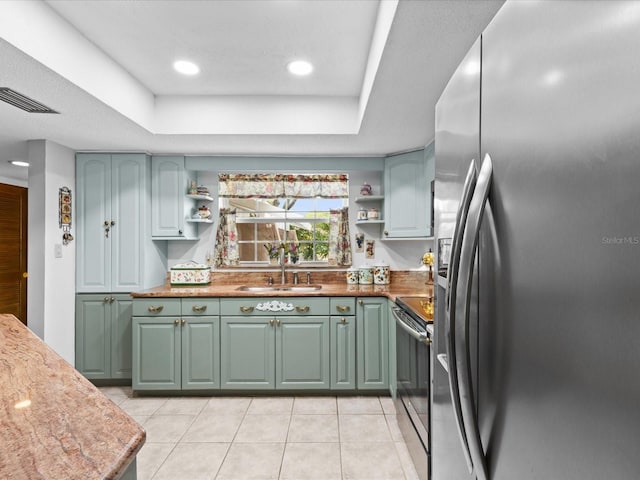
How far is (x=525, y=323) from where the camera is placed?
1.95 feet

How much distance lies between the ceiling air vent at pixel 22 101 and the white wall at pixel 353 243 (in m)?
1.59

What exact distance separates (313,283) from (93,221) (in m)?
2.09

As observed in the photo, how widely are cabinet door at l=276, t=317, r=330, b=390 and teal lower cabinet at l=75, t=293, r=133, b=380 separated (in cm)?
142

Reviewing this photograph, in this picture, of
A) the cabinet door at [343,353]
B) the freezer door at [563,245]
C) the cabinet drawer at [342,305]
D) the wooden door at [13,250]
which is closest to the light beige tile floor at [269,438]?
the cabinet door at [343,353]

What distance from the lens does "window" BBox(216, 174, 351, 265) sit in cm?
392

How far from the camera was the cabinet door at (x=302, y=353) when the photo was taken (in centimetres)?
322

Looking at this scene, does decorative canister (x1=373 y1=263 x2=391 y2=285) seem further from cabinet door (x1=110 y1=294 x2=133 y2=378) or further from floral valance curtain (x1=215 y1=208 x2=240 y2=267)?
cabinet door (x1=110 y1=294 x2=133 y2=378)

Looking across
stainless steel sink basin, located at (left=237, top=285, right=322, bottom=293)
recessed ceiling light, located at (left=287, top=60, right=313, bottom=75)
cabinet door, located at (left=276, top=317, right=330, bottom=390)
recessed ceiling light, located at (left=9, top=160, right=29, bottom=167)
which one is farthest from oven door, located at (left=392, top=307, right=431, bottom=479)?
recessed ceiling light, located at (left=9, top=160, right=29, bottom=167)

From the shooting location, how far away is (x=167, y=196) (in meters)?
3.59

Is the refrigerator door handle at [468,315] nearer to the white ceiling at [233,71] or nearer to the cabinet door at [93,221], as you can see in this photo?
the white ceiling at [233,71]

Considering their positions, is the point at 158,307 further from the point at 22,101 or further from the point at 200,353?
the point at 22,101

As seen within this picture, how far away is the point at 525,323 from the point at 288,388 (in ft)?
9.54

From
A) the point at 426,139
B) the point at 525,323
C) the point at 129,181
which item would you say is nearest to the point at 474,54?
the point at 525,323
